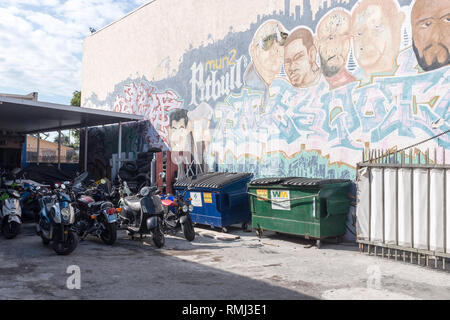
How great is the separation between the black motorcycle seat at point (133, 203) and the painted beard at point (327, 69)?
17.9 ft

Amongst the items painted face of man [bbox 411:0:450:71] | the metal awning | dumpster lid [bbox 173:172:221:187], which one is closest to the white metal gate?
painted face of man [bbox 411:0:450:71]

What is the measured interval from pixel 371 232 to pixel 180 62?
9776 millimetres

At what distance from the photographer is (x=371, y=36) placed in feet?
30.6

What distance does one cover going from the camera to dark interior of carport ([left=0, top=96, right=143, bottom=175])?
13.7m

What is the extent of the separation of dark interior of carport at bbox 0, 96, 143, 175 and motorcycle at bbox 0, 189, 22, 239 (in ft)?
14.9

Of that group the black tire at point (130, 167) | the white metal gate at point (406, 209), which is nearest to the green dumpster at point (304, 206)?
the white metal gate at point (406, 209)

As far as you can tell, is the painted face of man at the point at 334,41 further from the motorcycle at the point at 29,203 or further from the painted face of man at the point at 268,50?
the motorcycle at the point at 29,203

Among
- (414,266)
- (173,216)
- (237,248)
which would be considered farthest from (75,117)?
(414,266)

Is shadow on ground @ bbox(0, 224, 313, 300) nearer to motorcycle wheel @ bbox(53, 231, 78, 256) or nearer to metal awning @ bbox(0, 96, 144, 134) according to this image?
motorcycle wheel @ bbox(53, 231, 78, 256)

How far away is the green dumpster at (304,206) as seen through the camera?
8531mm

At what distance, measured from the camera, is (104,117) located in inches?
631

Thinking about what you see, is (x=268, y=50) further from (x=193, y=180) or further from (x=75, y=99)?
(x=75, y=99)

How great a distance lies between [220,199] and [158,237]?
2452mm

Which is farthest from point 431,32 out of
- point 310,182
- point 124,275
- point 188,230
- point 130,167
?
point 130,167
